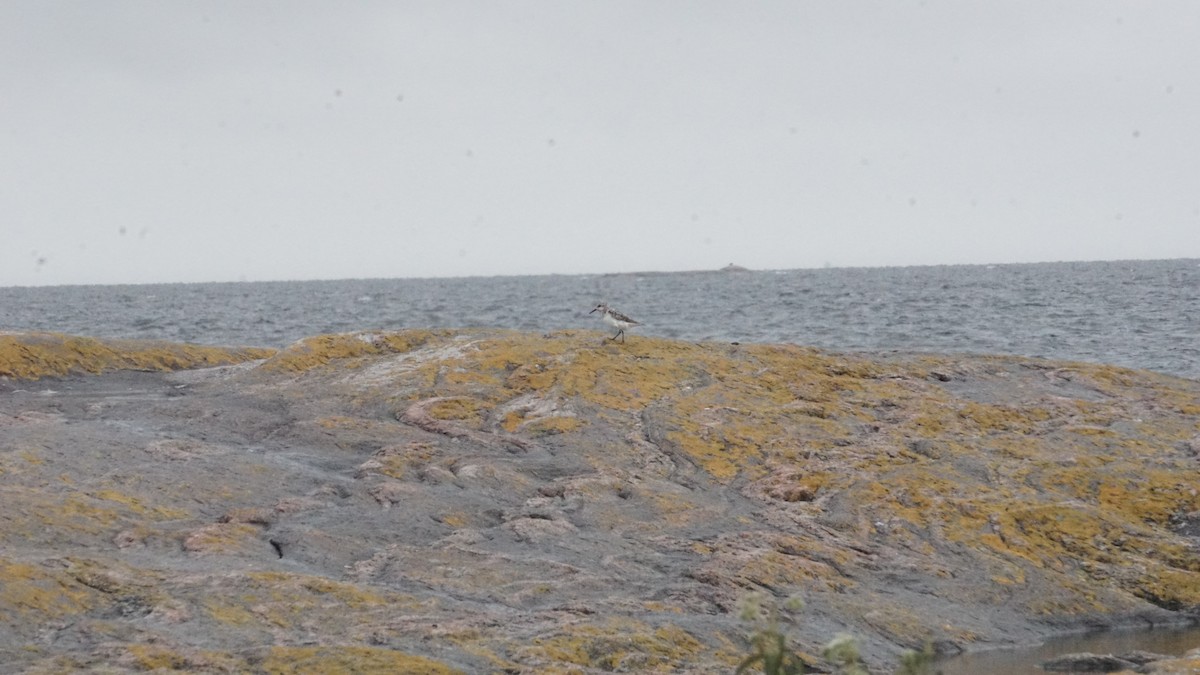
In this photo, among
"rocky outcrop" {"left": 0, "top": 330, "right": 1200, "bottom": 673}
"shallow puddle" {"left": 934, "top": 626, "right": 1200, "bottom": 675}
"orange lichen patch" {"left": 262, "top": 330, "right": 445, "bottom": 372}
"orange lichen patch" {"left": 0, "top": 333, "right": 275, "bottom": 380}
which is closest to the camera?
"rocky outcrop" {"left": 0, "top": 330, "right": 1200, "bottom": 673}

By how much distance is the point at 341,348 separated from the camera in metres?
13.2

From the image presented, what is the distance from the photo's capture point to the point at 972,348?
33.0 metres

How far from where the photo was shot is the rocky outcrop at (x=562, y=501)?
6.69 meters

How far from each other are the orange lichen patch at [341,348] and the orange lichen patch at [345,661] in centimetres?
667

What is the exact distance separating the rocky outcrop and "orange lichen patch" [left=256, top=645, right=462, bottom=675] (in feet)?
0.07

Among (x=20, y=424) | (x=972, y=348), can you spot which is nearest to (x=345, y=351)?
(x=20, y=424)

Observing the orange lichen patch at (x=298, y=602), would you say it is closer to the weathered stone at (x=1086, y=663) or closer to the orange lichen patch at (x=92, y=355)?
the weathered stone at (x=1086, y=663)

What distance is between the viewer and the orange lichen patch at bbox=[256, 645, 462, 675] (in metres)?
5.92

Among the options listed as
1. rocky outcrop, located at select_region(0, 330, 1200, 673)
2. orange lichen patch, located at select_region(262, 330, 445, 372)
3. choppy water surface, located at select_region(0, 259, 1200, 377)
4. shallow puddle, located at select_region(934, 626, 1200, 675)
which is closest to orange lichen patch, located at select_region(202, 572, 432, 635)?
rocky outcrop, located at select_region(0, 330, 1200, 673)

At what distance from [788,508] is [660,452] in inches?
54.6

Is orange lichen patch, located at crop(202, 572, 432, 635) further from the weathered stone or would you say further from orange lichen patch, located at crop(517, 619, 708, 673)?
Answer: the weathered stone

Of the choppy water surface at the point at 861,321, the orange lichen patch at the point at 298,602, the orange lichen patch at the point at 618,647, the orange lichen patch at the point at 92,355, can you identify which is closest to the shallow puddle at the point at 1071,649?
the orange lichen patch at the point at 618,647

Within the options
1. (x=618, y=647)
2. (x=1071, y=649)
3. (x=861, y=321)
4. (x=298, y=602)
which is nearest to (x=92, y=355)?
(x=298, y=602)

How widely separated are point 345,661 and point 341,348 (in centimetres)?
751
